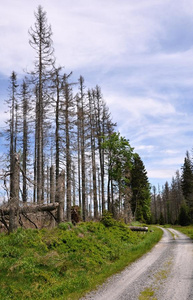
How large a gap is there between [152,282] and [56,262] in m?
3.47

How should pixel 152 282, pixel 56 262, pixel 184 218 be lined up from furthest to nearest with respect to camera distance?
pixel 184 218 < pixel 56 262 < pixel 152 282

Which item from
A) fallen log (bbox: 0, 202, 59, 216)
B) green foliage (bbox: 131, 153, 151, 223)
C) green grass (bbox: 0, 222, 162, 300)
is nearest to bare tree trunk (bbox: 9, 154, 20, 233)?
fallen log (bbox: 0, 202, 59, 216)

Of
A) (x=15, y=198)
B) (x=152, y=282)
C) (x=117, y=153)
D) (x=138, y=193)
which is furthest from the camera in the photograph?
(x=138, y=193)

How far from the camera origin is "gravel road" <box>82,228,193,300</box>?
6594 millimetres

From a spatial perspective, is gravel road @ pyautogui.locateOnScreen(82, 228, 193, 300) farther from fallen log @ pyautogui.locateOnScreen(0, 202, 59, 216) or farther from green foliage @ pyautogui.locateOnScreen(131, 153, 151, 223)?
green foliage @ pyautogui.locateOnScreen(131, 153, 151, 223)

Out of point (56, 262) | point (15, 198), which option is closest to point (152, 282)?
point (56, 262)

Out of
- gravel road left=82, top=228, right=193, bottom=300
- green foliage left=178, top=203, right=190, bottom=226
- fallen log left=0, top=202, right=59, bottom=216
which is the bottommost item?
green foliage left=178, top=203, right=190, bottom=226

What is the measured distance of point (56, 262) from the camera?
8.94 m

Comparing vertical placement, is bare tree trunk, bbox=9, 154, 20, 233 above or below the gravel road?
above

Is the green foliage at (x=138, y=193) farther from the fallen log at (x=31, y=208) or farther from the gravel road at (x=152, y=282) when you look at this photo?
the gravel road at (x=152, y=282)

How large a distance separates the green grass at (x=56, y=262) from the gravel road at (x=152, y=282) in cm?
51

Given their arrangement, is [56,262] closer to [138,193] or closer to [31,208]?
[31,208]

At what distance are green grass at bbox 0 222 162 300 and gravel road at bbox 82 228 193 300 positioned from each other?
1.68 feet

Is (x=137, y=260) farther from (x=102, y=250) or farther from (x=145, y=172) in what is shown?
(x=145, y=172)
